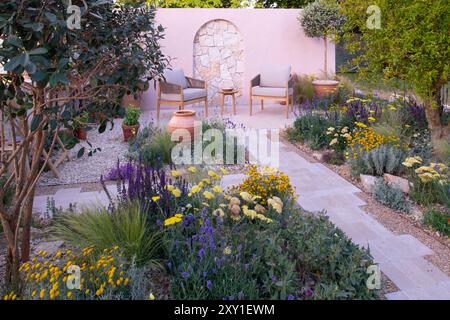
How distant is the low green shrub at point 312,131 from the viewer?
19.1 feet

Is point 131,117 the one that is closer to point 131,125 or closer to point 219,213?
point 131,125

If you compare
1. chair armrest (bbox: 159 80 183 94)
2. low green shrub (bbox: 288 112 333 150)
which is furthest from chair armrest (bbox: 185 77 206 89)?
low green shrub (bbox: 288 112 333 150)

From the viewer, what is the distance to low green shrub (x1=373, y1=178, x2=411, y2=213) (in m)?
3.81

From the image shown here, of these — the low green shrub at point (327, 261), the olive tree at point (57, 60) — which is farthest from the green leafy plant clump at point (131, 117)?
the low green shrub at point (327, 261)

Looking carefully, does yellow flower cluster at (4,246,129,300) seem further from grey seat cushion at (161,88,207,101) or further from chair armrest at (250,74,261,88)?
chair armrest at (250,74,261,88)

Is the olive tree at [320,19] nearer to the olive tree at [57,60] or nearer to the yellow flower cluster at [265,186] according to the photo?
the yellow flower cluster at [265,186]

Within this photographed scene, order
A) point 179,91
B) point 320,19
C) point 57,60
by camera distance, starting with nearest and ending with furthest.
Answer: point 57,60 < point 179,91 < point 320,19

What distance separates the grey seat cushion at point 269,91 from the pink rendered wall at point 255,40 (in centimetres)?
154

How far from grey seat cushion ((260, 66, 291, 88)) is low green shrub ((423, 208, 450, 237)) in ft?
18.9

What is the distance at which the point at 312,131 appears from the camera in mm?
5949

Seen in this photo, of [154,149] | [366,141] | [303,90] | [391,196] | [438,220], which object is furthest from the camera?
[303,90]

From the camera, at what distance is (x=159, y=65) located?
8.56 feet

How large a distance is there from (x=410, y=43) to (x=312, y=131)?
1783 mm

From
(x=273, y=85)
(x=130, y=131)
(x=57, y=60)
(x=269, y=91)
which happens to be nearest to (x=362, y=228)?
(x=57, y=60)
